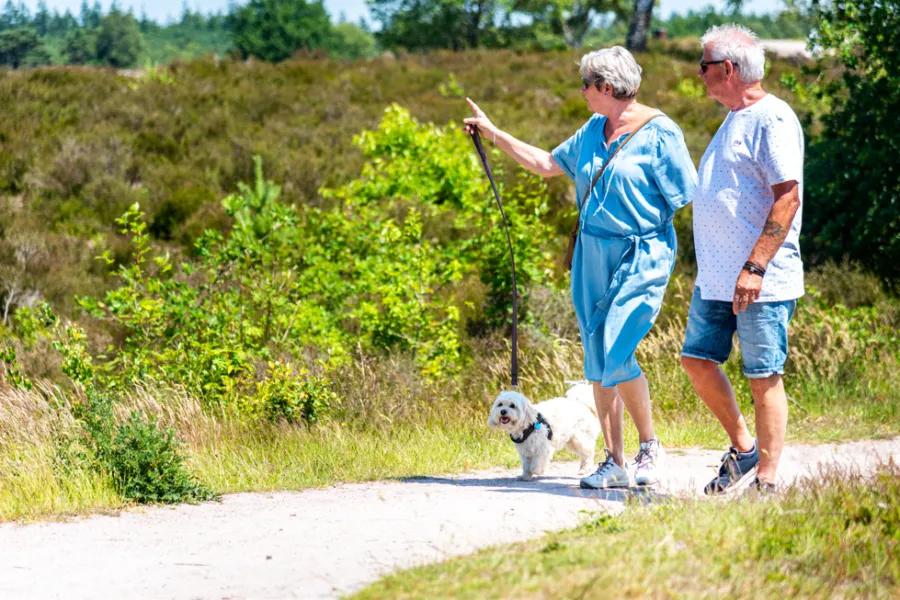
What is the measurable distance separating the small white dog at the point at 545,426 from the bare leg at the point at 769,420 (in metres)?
1.38

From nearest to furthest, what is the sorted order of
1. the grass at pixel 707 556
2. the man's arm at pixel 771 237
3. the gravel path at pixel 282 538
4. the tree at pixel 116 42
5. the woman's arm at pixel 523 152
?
1. the grass at pixel 707 556
2. the gravel path at pixel 282 538
3. the man's arm at pixel 771 237
4. the woman's arm at pixel 523 152
5. the tree at pixel 116 42

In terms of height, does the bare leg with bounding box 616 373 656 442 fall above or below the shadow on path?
above

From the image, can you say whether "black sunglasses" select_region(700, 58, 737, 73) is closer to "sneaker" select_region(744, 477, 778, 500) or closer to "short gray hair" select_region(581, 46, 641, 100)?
"short gray hair" select_region(581, 46, 641, 100)

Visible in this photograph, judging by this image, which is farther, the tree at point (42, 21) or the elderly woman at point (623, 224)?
the tree at point (42, 21)

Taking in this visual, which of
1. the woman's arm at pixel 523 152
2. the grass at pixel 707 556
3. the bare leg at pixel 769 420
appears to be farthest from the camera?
the woman's arm at pixel 523 152

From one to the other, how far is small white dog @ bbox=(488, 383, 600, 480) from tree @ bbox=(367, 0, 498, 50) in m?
45.5

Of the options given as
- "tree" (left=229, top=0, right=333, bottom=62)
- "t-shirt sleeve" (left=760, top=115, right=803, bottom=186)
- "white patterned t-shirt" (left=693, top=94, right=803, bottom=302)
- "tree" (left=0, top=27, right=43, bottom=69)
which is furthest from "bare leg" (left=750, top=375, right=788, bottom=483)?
"tree" (left=229, top=0, right=333, bottom=62)

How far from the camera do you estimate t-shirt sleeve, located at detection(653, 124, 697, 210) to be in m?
5.41

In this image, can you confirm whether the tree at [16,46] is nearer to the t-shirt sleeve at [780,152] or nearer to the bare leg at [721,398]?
the bare leg at [721,398]

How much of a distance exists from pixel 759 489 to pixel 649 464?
75 centimetres

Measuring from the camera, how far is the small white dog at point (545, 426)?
20.0ft

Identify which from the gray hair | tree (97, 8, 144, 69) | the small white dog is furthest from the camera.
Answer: tree (97, 8, 144, 69)

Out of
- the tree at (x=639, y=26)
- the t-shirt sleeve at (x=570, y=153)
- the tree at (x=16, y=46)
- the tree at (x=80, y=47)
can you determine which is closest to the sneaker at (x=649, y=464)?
the t-shirt sleeve at (x=570, y=153)

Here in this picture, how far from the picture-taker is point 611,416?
18.9 feet
